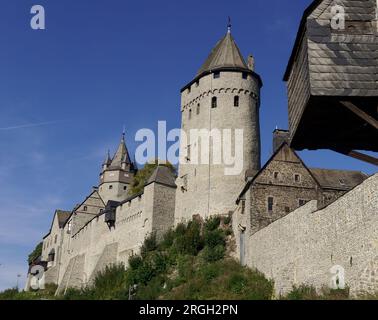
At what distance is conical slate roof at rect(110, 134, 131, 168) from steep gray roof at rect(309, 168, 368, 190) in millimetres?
40118

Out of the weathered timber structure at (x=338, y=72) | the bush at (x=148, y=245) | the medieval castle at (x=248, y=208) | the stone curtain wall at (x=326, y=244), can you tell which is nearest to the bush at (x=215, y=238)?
the medieval castle at (x=248, y=208)

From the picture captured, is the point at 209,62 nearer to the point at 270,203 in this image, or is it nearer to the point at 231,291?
the point at 270,203

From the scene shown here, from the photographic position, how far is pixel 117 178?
69500mm

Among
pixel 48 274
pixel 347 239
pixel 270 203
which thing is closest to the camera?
pixel 347 239

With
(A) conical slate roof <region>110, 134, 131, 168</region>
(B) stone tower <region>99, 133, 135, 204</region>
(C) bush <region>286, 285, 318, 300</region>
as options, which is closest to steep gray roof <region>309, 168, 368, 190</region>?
(C) bush <region>286, 285, 318, 300</region>

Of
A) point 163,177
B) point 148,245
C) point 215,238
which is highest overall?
point 163,177

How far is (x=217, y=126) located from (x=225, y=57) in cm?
643

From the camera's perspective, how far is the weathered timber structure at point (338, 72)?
10.5 metres

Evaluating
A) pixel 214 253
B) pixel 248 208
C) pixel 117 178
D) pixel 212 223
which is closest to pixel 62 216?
pixel 117 178

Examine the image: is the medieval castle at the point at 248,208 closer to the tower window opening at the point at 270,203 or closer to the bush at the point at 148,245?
the tower window opening at the point at 270,203

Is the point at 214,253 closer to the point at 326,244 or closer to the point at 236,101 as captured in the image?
the point at 236,101
